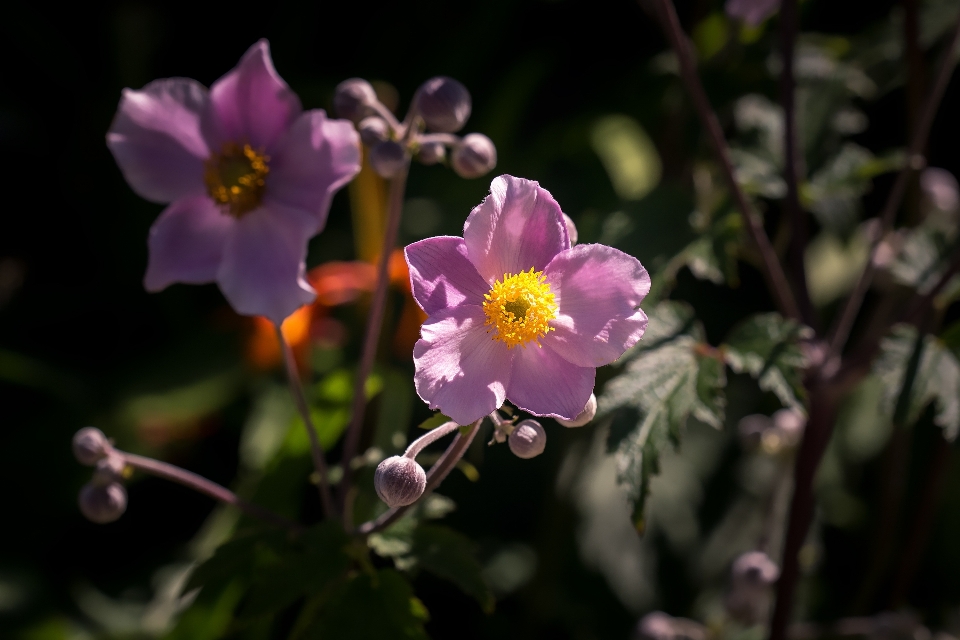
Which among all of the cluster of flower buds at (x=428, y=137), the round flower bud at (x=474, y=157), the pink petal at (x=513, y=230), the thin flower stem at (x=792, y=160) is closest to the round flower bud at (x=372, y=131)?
the cluster of flower buds at (x=428, y=137)

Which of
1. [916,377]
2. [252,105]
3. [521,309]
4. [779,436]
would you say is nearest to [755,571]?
[779,436]

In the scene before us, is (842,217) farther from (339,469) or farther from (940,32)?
(339,469)

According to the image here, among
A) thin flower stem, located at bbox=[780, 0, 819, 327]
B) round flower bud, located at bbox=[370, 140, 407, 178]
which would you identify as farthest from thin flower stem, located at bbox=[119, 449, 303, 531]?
thin flower stem, located at bbox=[780, 0, 819, 327]

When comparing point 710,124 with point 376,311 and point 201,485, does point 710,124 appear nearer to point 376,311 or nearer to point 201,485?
point 376,311

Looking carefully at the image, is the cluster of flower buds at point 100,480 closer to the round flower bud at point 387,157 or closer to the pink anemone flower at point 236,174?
the pink anemone flower at point 236,174

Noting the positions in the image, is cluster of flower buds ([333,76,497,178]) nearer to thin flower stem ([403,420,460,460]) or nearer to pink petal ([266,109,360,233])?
pink petal ([266,109,360,233])

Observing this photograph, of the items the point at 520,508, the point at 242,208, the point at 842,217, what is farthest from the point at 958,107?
the point at 242,208
